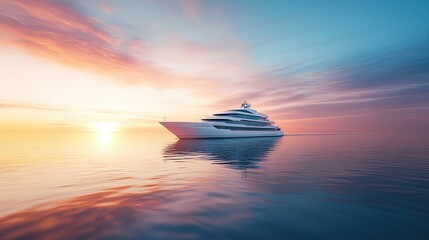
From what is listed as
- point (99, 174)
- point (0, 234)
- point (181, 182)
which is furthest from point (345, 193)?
point (99, 174)

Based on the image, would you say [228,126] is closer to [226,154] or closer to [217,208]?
[226,154]

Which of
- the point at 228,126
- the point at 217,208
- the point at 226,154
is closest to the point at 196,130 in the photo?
the point at 228,126

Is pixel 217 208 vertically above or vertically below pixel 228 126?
below

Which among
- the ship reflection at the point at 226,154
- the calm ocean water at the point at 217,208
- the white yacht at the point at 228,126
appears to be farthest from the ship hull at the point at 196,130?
the calm ocean water at the point at 217,208

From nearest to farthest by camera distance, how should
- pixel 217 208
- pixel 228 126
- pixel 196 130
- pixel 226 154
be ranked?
pixel 217 208, pixel 226 154, pixel 196 130, pixel 228 126

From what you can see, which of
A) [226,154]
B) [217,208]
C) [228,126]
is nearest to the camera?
[217,208]

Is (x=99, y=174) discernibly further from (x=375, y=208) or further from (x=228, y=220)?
(x=375, y=208)

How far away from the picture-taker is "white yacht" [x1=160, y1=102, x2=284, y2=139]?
151 ft

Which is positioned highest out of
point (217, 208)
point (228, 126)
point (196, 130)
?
point (228, 126)

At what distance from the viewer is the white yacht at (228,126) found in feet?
151

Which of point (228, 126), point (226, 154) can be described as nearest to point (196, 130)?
point (228, 126)

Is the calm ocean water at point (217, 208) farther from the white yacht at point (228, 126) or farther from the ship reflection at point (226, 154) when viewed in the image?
the white yacht at point (228, 126)

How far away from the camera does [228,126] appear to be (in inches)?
2087

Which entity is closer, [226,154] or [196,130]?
Result: [226,154]
